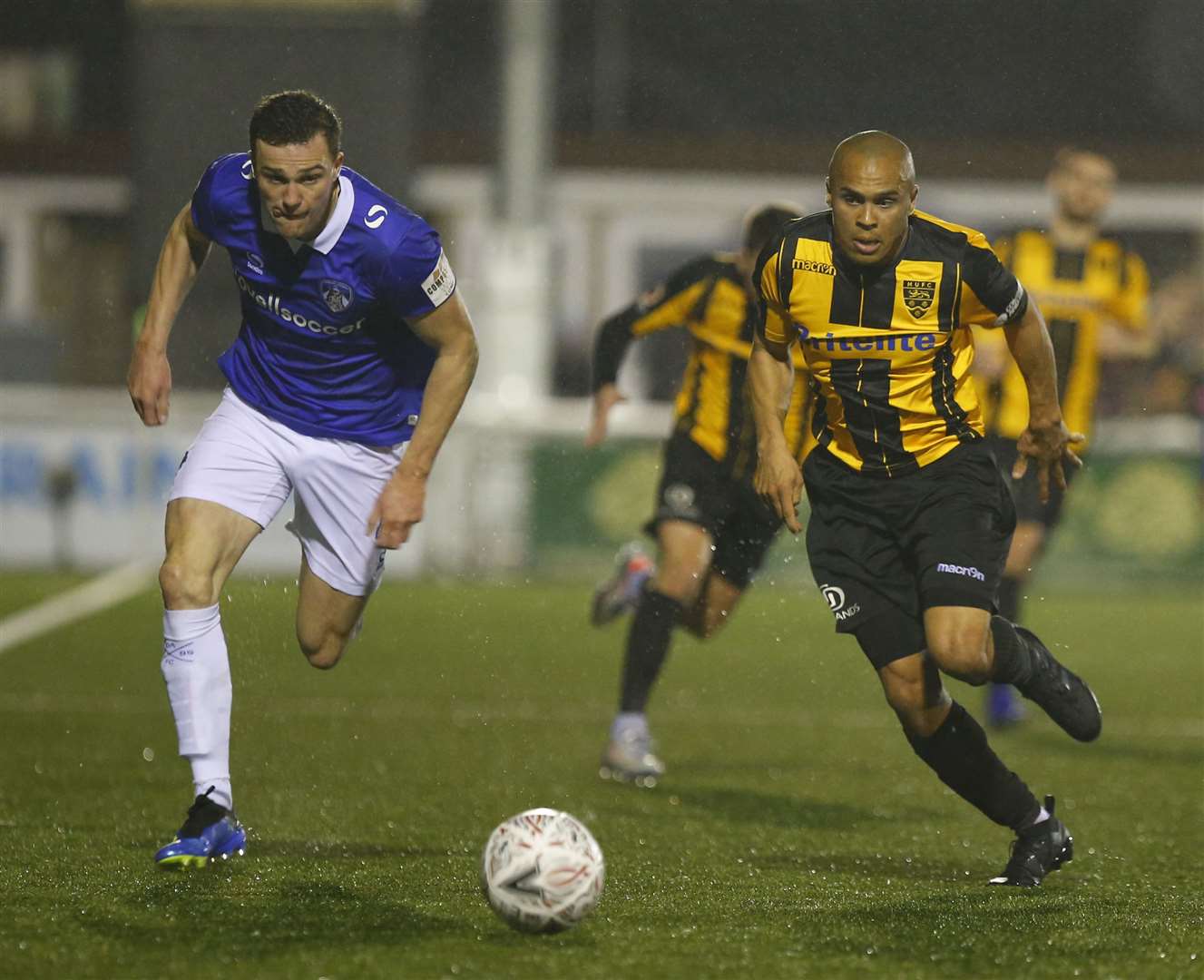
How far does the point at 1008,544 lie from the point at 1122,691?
15.7ft

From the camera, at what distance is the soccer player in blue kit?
5188mm

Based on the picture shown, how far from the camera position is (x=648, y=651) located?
7.35 metres

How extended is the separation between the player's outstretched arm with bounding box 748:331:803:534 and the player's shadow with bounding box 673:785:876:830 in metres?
1.36

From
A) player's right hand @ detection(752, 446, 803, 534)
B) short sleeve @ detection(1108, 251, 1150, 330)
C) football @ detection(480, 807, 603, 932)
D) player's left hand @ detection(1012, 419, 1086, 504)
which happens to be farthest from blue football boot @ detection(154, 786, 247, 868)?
short sleeve @ detection(1108, 251, 1150, 330)

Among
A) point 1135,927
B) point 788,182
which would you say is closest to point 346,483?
point 1135,927

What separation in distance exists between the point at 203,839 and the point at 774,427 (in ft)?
5.76

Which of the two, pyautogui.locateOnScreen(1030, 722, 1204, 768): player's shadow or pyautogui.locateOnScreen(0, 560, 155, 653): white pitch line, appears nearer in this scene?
pyautogui.locateOnScreen(1030, 722, 1204, 768): player's shadow

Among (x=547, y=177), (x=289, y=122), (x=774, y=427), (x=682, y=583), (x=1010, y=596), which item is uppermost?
(x=289, y=122)

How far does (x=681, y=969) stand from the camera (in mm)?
4148

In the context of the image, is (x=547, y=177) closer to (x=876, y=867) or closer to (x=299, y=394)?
(x=299, y=394)

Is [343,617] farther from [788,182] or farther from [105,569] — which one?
[788,182]

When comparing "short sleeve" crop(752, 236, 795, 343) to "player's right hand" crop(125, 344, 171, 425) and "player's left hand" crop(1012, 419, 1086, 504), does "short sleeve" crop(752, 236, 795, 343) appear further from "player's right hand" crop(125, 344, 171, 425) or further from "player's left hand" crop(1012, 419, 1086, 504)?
"player's right hand" crop(125, 344, 171, 425)

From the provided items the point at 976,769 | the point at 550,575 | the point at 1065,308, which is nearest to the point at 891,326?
the point at 976,769

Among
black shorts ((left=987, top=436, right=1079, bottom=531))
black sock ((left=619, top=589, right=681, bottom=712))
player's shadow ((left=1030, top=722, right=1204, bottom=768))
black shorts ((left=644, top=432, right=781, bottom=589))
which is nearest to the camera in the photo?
black shorts ((left=644, top=432, right=781, bottom=589))
